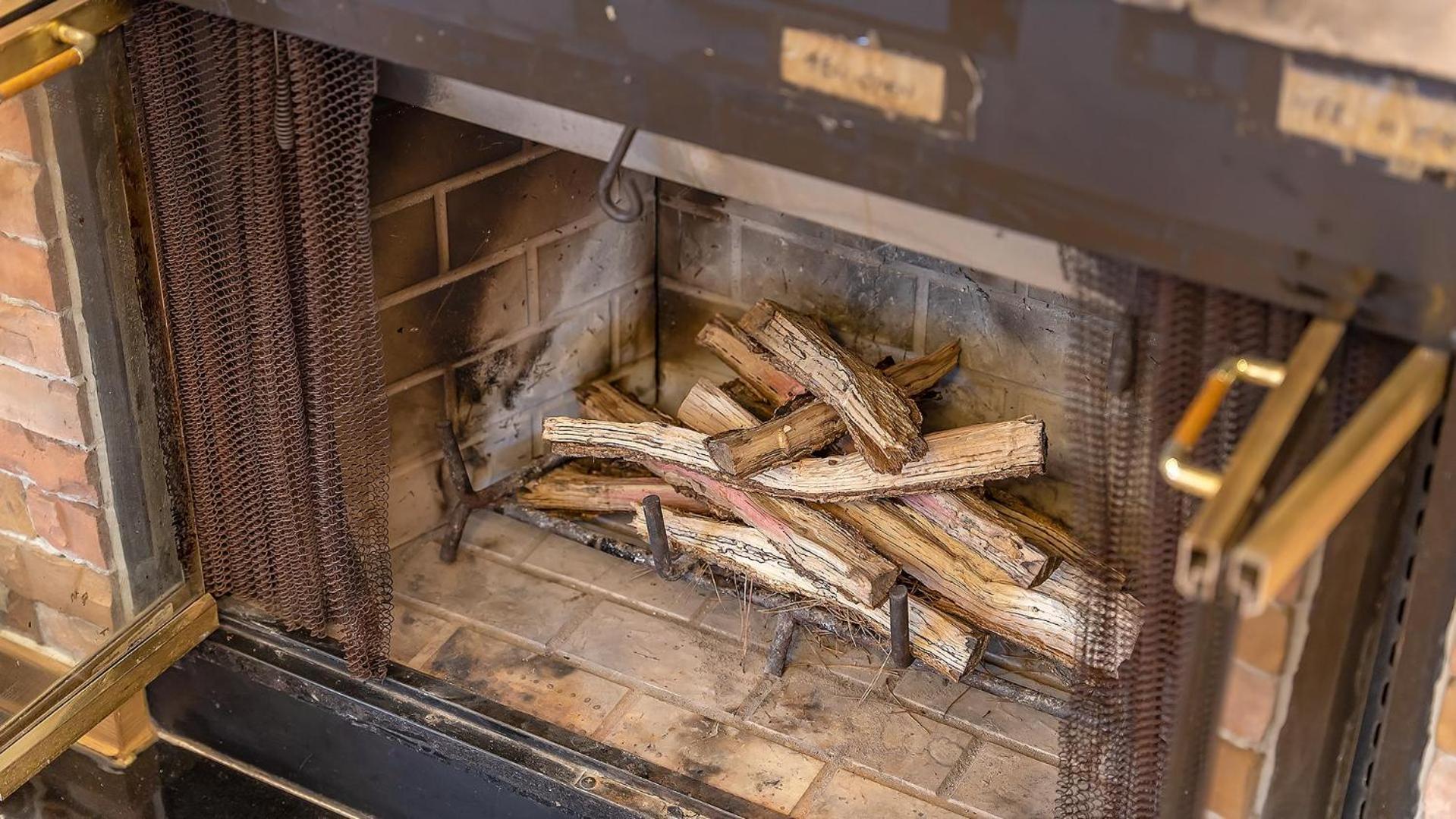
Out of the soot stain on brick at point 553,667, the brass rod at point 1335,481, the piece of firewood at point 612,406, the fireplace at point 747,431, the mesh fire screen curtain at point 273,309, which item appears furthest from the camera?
the piece of firewood at point 612,406

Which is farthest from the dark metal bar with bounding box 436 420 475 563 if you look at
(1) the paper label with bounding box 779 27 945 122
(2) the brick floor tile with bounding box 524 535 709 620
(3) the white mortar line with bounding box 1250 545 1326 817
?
(3) the white mortar line with bounding box 1250 545 1326 817

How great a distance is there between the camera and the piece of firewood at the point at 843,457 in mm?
1856

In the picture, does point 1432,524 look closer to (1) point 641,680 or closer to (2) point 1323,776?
(2) point 1323,776

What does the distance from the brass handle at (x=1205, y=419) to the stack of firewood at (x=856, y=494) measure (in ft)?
2.50

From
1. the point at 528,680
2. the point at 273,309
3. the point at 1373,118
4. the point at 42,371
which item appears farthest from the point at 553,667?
the point at 1373,118

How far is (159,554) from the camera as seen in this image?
76.2 inches

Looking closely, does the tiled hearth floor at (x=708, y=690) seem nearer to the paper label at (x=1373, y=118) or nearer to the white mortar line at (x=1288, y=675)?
the white mortar line at (x=1288, y=675)

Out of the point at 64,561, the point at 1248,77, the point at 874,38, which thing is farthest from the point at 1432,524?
the point at 64,561

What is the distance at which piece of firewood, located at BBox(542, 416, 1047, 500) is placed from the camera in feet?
6.09

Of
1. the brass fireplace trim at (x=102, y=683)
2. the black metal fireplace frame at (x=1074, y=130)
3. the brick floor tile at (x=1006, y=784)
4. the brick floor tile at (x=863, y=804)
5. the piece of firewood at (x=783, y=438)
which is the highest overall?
the black metal fireplace frame at (x=1074, y=130)

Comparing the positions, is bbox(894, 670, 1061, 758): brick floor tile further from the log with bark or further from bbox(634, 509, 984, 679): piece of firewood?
the log with bark

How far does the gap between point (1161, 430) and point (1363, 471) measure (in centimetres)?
26

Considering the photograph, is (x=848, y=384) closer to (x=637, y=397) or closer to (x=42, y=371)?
(x=637, y=397)

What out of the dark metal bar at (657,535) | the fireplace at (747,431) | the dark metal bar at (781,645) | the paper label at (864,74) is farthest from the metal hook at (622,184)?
the dark metal bar at (781,645)
